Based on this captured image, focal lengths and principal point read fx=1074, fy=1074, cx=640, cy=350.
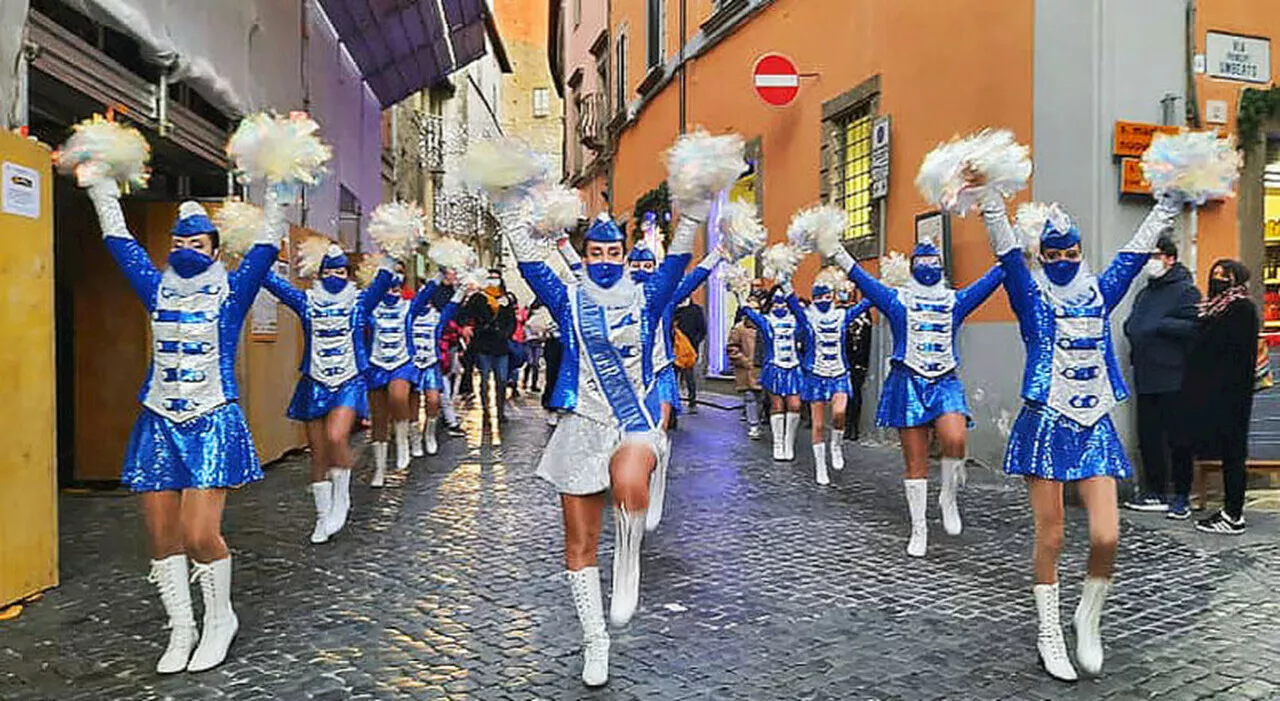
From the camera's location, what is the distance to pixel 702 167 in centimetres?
454

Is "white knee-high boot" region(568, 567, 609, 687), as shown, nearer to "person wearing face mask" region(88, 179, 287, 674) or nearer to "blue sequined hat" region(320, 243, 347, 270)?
"person wearing face mask" region(88, 179, 287, 674)

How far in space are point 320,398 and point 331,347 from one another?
0.38m

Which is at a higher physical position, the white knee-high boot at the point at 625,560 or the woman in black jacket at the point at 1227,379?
the woman in black jacket at the point at 1227,379

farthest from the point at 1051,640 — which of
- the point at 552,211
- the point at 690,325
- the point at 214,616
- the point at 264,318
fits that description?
the point at 690,325

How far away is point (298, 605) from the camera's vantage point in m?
5.82

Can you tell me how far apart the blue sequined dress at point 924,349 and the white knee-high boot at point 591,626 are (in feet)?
10.5

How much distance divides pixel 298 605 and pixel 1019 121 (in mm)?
8047

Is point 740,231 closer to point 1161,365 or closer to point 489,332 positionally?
point 1161,365

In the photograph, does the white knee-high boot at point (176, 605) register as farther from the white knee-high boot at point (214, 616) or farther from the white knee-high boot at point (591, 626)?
the white knee-high boot at point (591, 626)

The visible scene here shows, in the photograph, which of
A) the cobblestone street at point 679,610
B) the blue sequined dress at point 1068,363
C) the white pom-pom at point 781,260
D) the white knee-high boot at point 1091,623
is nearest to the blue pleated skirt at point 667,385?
the cobblestone street at point 679,610

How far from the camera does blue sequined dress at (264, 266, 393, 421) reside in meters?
7.59

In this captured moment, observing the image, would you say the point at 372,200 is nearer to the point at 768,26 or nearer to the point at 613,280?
the point at 768,26

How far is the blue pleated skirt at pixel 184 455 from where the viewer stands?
4.79 meters

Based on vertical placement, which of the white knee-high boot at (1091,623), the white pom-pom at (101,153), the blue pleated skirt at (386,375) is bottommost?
the white knee-high boot at (1091,623)
